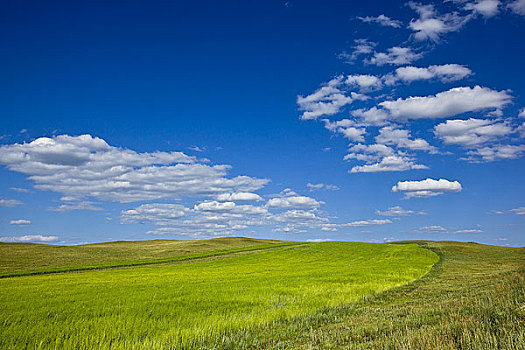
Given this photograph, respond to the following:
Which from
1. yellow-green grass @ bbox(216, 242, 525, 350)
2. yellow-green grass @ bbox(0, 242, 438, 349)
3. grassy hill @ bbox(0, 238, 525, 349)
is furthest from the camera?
yellow-green grass @ bbox(0, 242, 438, 349)

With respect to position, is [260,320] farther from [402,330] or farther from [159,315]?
[402,330]

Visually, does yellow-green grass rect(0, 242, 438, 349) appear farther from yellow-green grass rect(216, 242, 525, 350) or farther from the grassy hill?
yellow-green grass rect(216, 242, 525, 350)

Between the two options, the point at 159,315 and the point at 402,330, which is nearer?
the point at 402,330

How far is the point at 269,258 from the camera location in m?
57.3

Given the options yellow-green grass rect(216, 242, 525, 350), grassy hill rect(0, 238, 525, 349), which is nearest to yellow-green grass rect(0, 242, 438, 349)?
grassy hill rect(0, 238, 525, 349)

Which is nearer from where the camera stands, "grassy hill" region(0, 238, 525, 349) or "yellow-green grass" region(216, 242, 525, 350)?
"yellow-green grass" region(216, 242, 525, 350)

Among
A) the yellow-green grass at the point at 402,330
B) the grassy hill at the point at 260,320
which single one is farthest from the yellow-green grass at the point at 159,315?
the yellow-green grass at the point at 402,330

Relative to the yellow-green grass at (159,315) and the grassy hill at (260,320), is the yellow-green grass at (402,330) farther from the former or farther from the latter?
the yellow-green grass at (159,315)

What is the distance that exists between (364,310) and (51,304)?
14.6m

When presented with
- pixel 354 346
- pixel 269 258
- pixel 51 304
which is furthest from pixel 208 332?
pixel 269 258

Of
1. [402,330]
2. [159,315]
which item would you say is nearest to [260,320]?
[159,315]

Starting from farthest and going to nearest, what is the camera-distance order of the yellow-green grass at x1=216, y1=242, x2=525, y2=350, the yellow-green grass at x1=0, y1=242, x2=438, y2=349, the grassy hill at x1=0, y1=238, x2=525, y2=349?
1. the yellow-green grass at x1=0, y1=242, x2=438, y2=349
2. the grassy hill at x1=0, y1=238, x2=525, y2=349
3. the yellow-green grass at x1=216, y1=242, x2=525, y2=350

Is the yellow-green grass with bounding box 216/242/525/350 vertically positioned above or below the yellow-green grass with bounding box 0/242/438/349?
above

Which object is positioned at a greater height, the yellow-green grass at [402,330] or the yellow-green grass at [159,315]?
the yellow-green grass at [402,330]
